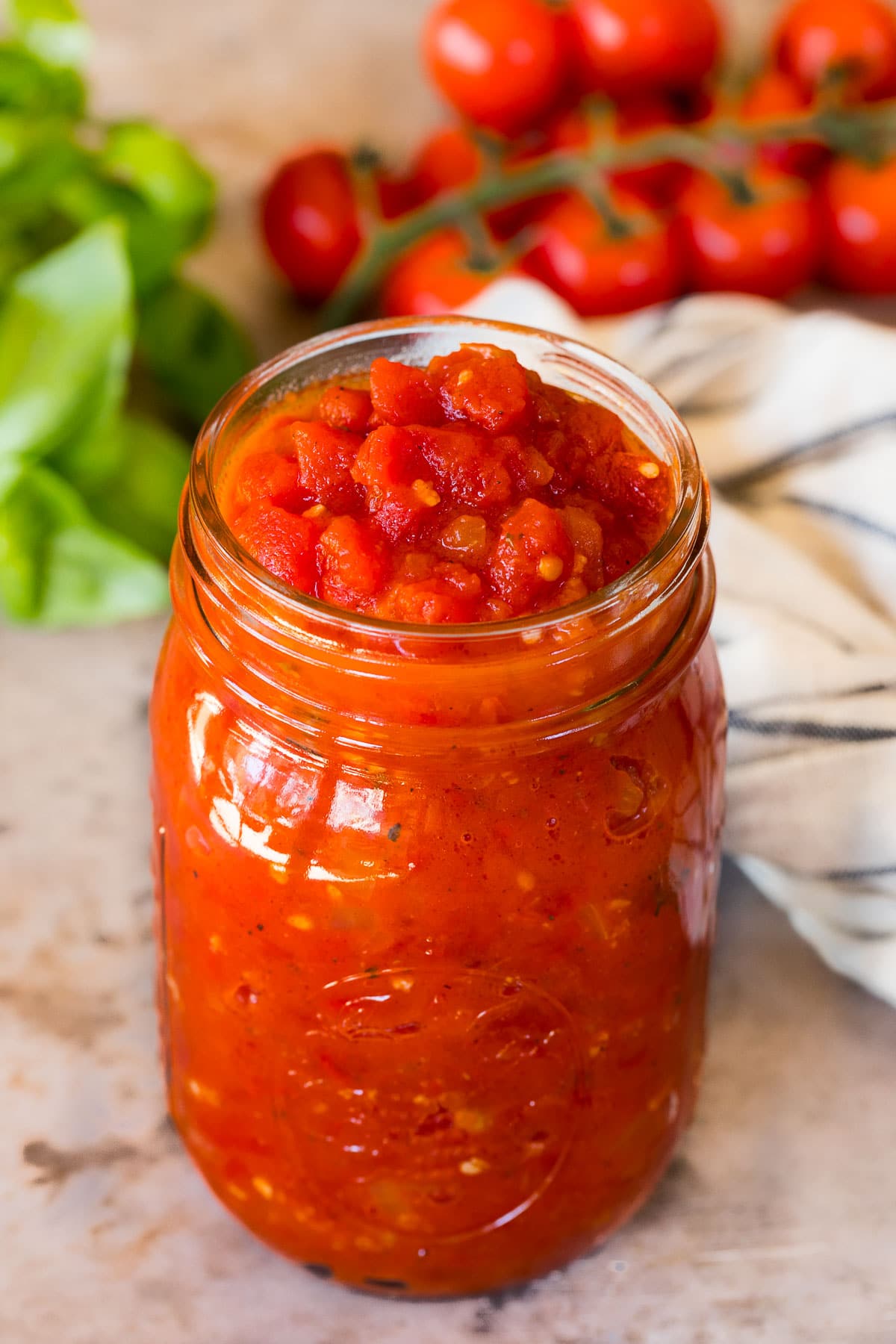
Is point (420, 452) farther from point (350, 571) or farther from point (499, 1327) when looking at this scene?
point (499, 1327)

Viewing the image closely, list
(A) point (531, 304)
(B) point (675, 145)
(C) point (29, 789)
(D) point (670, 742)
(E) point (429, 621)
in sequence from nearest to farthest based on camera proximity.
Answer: (E) point (429, 621)
(D) point (670, 742)
(C) point (29, 789)
(A) point (531, 304)
(B) point (675, 145)

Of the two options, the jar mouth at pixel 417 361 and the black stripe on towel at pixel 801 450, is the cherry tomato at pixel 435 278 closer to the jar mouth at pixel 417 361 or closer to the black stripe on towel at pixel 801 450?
the black stripe on towel at pixel 801 450

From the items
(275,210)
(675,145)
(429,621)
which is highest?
(429,621)

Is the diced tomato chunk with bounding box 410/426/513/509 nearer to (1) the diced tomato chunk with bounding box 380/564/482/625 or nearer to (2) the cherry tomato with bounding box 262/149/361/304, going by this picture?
(1) the diced tomato chunk with bounding box 380/564/482/625

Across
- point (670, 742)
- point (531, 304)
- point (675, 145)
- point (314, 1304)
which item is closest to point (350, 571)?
point (670, 742)

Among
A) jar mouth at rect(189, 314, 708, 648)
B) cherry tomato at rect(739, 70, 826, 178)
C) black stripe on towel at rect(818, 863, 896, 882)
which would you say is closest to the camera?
jar mouth at rect(189, 314, 708, 648)

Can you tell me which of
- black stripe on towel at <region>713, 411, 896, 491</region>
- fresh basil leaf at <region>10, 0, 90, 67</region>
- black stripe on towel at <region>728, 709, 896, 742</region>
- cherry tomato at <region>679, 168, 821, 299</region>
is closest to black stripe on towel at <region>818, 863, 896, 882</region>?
black stripe on towel at <region>728, 709, 896, 742</region>
